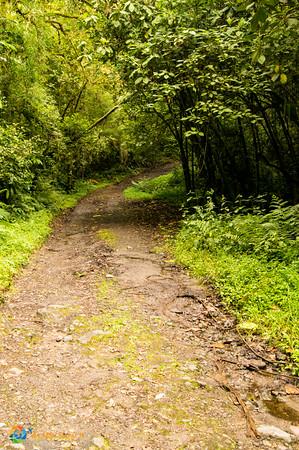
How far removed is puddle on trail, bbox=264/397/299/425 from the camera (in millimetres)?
3149

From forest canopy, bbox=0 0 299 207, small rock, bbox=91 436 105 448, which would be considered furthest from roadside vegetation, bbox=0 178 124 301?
small rock, bbox=91 436 105 448

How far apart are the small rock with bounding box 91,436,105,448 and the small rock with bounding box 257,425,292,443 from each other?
1.21m

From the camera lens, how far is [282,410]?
128 inches

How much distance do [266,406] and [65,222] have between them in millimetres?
10207

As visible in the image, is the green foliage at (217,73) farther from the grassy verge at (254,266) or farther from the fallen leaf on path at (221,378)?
the fallen leaf on path at (221,378)

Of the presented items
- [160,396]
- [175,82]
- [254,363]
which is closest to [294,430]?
[254,363]

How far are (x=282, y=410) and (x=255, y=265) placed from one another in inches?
107

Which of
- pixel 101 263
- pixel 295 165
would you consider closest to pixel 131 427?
pixel 101 263

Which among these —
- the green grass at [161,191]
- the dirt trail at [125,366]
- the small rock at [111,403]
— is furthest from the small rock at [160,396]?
the green grass at [161,191]

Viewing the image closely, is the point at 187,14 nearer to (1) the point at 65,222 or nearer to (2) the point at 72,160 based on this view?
(1) the point at 65,222

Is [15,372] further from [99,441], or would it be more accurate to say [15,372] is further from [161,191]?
[161,191]

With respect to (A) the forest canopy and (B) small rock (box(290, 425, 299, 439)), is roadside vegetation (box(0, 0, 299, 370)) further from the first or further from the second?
(B) small rock (box(290, 425, 299, 439))

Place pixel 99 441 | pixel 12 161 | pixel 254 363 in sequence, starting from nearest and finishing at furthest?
1. pixel 99 441
2. pixel 254 363
3. pixel 12 161

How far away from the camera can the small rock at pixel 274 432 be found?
289 cm
